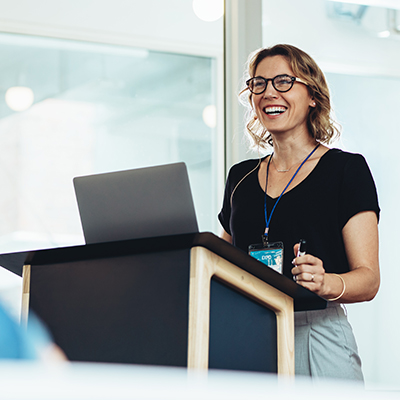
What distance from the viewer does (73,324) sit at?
3.66 ft

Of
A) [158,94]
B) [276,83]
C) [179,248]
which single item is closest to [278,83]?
[276,83]

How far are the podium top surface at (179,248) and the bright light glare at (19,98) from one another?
88.2 inches

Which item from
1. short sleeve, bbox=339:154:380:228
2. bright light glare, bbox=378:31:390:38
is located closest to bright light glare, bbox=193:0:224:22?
bright light glare, bbox=378:31:390:38

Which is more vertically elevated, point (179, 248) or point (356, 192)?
point (356, 192)

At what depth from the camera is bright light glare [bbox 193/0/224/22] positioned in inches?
144

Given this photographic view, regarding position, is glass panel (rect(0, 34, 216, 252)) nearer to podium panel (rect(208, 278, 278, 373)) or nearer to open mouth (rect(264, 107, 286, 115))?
open mouth (rect(264, 107, 286, 115))

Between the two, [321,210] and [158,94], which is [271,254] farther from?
[158,94]

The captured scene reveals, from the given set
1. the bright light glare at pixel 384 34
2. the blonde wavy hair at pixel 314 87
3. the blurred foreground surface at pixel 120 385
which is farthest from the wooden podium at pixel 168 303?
the bright light glare at pixel 384 34

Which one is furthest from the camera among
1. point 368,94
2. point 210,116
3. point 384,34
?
point 210,116

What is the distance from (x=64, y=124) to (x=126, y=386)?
10.6 feet

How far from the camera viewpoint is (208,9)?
12.0 feet

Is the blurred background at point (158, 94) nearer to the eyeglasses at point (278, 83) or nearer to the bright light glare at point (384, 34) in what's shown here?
the bright light glare at point (384, 34)

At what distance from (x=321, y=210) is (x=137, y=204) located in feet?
2.30

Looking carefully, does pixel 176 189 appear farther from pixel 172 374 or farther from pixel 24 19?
pixel 24 19
